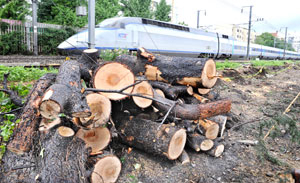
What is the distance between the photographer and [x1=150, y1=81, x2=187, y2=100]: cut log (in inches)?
135

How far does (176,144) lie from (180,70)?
1.31m

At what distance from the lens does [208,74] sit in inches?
140

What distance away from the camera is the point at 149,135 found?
2.79 m

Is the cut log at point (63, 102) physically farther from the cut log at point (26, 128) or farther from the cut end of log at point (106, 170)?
the cut end of log at point (106, 170)

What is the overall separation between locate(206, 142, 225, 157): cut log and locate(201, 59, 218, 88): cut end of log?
3.12 ft

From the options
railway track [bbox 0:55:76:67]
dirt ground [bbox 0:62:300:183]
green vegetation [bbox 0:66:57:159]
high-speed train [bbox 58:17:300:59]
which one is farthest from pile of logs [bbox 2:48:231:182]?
railway track [bbox 0:55:76:67]

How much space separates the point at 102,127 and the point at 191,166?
126 centimetres

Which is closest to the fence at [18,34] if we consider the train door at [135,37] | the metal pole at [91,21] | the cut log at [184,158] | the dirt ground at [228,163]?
the train door at [135,37]

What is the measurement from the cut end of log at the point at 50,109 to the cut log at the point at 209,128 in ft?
6.64

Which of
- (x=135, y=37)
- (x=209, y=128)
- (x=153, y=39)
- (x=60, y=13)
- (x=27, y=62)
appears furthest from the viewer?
(x=60, y=13)

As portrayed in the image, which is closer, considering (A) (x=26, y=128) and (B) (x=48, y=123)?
(B) (x=48, y=123)

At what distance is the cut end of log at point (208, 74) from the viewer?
3477 millimetres

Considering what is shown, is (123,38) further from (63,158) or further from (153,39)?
(63,158)

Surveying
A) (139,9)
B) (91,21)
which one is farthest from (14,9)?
(139,9)
